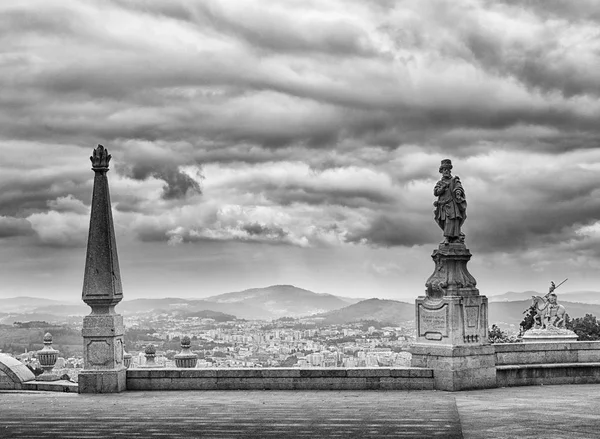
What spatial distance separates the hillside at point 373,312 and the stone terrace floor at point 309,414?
29.3 meters

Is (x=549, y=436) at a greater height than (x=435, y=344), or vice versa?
(x=435, y=344)

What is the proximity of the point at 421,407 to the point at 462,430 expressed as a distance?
2.57 metres

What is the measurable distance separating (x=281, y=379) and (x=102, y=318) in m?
4.12

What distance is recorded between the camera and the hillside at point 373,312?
48.1 metres

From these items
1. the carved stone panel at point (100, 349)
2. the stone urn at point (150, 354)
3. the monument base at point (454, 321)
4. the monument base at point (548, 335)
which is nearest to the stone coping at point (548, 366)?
the monument base at point (454, 321)

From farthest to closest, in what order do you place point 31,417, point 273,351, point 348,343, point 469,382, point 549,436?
1. point 348,343
2. point 273,351
3. point 469,382
4. point 31,417
5. point 549,436

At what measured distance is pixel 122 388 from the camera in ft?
61.8

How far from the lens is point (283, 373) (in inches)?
736

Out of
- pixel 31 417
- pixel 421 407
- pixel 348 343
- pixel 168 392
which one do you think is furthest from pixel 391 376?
pixel 348 343

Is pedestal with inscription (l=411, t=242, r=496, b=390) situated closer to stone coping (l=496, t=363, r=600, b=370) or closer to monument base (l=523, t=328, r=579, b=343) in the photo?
stone coping (l=496, t=363, r=600, b=370)

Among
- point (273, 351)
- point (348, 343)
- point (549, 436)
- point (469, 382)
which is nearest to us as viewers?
point (549, 436)

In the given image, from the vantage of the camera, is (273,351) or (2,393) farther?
(273,351)

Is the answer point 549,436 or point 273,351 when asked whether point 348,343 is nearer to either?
point 273,351

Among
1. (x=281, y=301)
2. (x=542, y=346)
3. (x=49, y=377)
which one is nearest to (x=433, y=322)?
(x=542, y=346)
